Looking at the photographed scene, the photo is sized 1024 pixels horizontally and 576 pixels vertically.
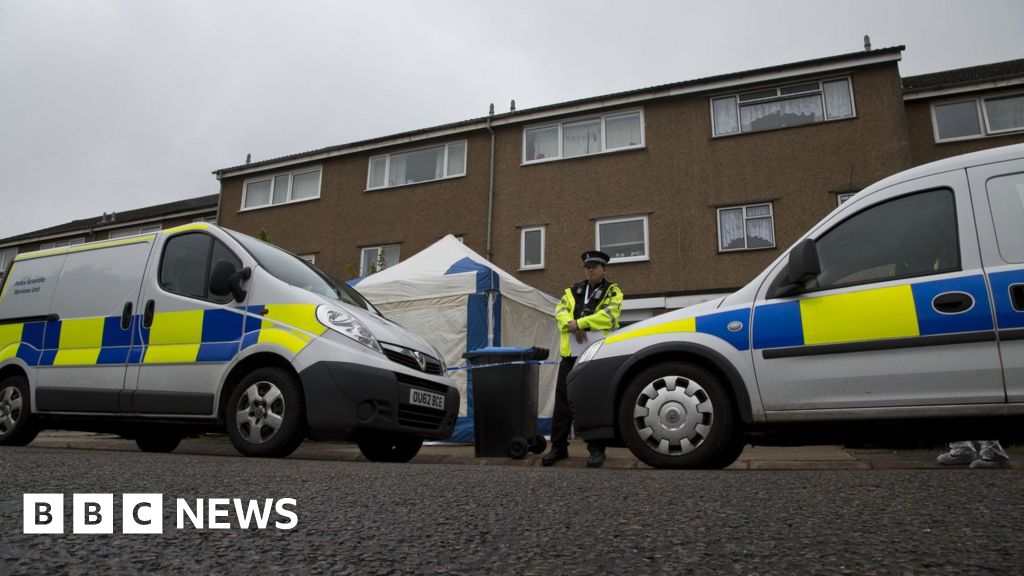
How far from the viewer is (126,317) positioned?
612cm

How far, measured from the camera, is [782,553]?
5.35 ft

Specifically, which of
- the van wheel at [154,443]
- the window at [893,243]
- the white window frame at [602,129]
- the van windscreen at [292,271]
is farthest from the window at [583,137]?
the window at [893,243]

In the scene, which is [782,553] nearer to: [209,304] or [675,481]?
[675,481]

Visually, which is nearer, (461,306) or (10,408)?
(10,408)

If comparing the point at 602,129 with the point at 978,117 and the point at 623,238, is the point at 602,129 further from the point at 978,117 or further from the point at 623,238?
the point at 978,117

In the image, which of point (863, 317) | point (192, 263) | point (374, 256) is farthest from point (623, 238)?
point (863, 317)

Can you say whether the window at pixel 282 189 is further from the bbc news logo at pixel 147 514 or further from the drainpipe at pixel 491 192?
the bbc news logo at pixel 147 514

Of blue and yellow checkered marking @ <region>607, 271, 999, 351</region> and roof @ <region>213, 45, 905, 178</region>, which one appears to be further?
roof @ <region>213, 45, 905, 178</region>

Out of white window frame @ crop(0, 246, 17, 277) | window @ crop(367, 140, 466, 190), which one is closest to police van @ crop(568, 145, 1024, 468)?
window @ crop(367, 140, 466, 190)

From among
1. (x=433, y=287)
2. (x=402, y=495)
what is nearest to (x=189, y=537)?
(x=402, y=495)

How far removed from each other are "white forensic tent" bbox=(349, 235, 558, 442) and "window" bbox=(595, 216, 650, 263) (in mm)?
5839

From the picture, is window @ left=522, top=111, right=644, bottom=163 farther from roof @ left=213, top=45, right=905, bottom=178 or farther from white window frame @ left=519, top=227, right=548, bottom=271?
white window frame @ left=519, top=227, right=548, bottom=271

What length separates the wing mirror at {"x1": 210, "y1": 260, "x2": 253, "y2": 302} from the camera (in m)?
5.50

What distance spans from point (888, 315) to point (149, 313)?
5.80 meters
